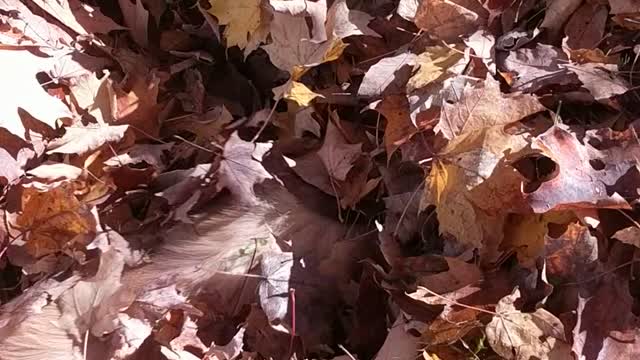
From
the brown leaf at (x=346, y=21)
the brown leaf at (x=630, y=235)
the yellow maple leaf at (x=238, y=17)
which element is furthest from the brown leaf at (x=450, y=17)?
the brown leaf at (x=630, y=235)

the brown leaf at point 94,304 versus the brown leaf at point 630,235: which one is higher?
the brown leaf at point 94,304

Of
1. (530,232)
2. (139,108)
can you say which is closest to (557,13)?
(530,232)

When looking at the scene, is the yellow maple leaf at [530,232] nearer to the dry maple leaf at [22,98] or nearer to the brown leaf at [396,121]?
the brown leaf at [396,121]

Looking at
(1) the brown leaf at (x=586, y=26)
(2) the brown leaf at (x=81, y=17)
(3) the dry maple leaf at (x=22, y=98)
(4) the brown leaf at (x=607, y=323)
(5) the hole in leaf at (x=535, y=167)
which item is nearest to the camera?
(4) the brown leaf at (x=607, y=323)

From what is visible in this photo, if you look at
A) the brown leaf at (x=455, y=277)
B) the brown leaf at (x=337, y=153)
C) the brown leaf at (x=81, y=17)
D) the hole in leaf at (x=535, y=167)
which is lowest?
the brown leaf at (x=455, y=277)

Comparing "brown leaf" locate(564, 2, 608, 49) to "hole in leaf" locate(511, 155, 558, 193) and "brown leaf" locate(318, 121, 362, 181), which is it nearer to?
"hole in leaf" locate(511, 155, 558, 193)

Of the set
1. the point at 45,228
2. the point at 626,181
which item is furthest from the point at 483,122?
the point at 45,228

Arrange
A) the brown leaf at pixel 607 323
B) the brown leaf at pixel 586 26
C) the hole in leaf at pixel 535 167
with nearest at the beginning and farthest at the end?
the brown leaf at pixel 607 323 < the hole in leaf at pixel 535 167 < the brown leaf at pixel 586 26
